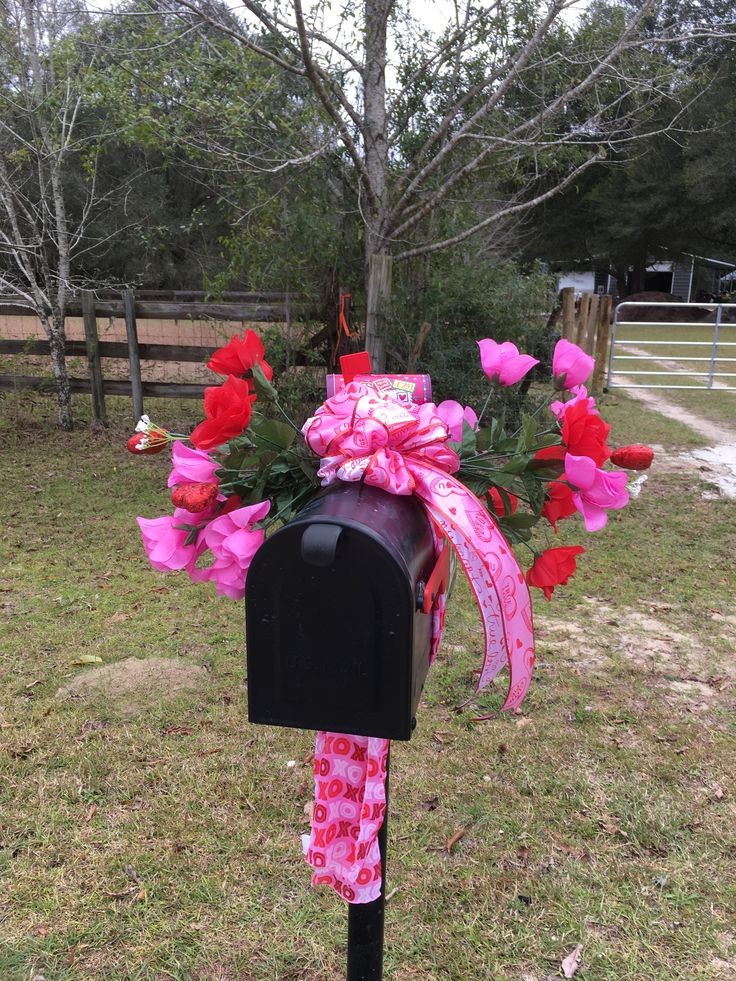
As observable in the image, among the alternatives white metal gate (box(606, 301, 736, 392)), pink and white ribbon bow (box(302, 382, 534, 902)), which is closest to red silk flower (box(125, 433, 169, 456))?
pink and white ribbon bow (box(302, 382, 534, 902))

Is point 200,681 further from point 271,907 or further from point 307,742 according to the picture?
point 271,907

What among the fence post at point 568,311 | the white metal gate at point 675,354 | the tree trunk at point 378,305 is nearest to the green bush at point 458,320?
the tree trunk at point 378,305

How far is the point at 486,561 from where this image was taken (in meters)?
1.25

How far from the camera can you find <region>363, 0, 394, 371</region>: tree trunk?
5706mm

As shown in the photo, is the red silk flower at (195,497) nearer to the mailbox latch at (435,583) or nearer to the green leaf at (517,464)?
the mailbox latch at (435,583)

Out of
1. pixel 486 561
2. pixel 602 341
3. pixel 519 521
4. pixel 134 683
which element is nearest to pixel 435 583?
pixel 486 561

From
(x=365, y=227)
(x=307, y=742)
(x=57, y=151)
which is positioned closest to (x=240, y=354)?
(x=307, y=742)

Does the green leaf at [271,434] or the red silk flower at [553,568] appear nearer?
the green leaf at [271,434]

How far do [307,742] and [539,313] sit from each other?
21.1 ft

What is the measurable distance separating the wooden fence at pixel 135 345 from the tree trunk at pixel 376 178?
1.15m

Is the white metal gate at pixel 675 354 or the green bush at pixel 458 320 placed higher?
the green bush at pixel 458 320

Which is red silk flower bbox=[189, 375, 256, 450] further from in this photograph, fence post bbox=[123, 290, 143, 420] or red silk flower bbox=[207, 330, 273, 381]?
fence post bbox=[123, 290, 143, 420]

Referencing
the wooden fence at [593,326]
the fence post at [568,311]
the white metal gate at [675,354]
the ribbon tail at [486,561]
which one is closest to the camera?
the ribbon tail at [486,561]

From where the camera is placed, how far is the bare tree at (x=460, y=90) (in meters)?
5.51
